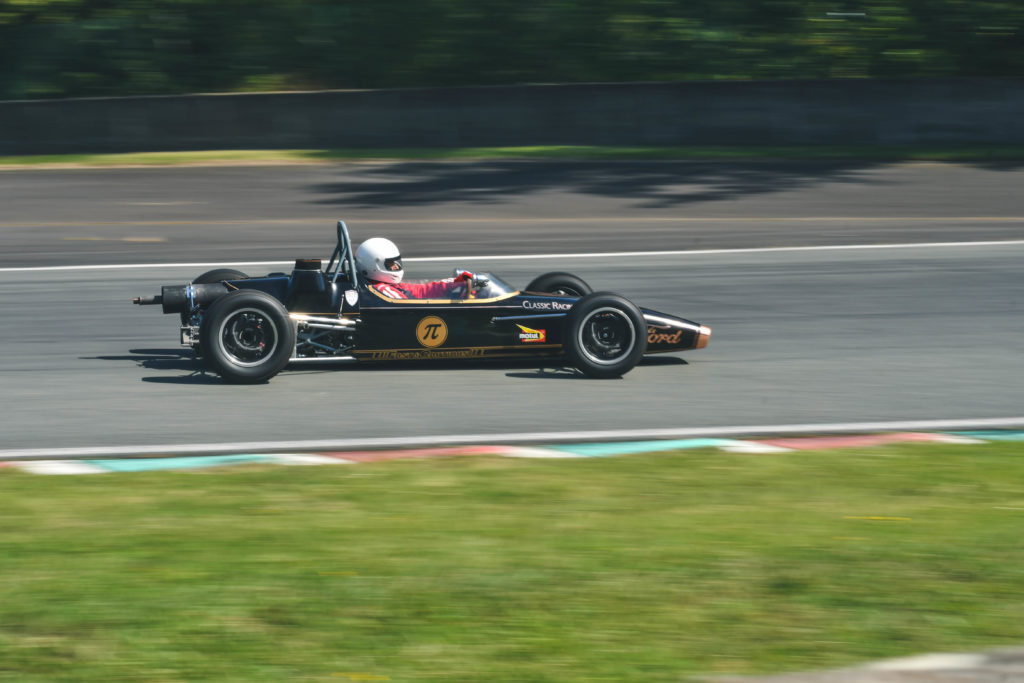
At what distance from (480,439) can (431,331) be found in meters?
1.96

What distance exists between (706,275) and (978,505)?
811 centimetres

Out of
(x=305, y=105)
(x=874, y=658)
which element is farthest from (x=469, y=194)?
(x=874, y=658)

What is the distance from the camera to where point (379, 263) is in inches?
378

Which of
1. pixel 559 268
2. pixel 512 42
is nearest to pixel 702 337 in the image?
pixel 559 268

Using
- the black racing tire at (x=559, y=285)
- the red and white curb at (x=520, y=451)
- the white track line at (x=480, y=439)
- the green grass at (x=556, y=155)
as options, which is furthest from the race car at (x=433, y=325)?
the green grass at (x=556, y=155)

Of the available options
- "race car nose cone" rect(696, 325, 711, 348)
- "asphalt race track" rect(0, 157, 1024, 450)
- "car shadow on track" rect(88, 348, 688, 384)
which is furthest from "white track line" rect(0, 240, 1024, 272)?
"race car nose cone" rect(696, 325, 711, 348)

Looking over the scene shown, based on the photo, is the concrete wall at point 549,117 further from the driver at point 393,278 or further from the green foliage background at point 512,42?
the driver at point 393,278

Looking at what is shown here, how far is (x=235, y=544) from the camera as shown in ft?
17.3

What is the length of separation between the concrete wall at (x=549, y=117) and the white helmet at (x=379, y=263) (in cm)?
1456

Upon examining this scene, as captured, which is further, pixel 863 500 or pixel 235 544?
pixel 863 500

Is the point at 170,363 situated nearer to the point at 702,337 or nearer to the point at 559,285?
the point at 559,285

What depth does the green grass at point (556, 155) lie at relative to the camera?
2272 cm

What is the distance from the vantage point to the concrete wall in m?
23.6

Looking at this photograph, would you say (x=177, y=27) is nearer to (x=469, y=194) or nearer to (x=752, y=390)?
(x=469, y=194)
